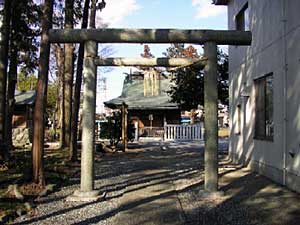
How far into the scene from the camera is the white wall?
9.26 meters

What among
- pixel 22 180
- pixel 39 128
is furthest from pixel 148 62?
pixel 22 180

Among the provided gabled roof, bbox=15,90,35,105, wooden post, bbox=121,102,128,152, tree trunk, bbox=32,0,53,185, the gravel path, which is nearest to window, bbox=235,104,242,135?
the gravel path

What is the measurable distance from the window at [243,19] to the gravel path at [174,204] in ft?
16.8

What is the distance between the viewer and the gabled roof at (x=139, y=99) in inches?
1356

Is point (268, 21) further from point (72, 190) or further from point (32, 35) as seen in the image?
point (32, 35)

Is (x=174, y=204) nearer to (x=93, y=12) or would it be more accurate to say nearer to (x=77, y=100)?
(x=77, y=100)

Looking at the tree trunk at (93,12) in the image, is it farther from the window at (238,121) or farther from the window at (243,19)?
the window at (238,121)

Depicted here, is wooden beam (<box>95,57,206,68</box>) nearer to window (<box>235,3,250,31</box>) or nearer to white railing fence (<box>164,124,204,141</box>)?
window (<box>235,3,250,31</box>)

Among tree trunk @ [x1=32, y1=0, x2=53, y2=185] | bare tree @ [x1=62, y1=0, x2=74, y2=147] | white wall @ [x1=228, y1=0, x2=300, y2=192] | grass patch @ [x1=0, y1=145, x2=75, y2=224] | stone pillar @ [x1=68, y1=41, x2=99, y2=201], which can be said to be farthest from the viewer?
bare tree @ [x1=62, y1=0, x2=74, y2=147]

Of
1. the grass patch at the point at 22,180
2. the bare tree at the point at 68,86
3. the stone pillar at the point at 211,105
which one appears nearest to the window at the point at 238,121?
the grass patch at the point at 22,180

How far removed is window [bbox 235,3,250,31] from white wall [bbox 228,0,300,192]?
0.65 feet

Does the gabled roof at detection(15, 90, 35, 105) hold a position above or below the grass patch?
above

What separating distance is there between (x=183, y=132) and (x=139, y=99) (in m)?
6.83

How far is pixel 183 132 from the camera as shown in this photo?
32094mm
